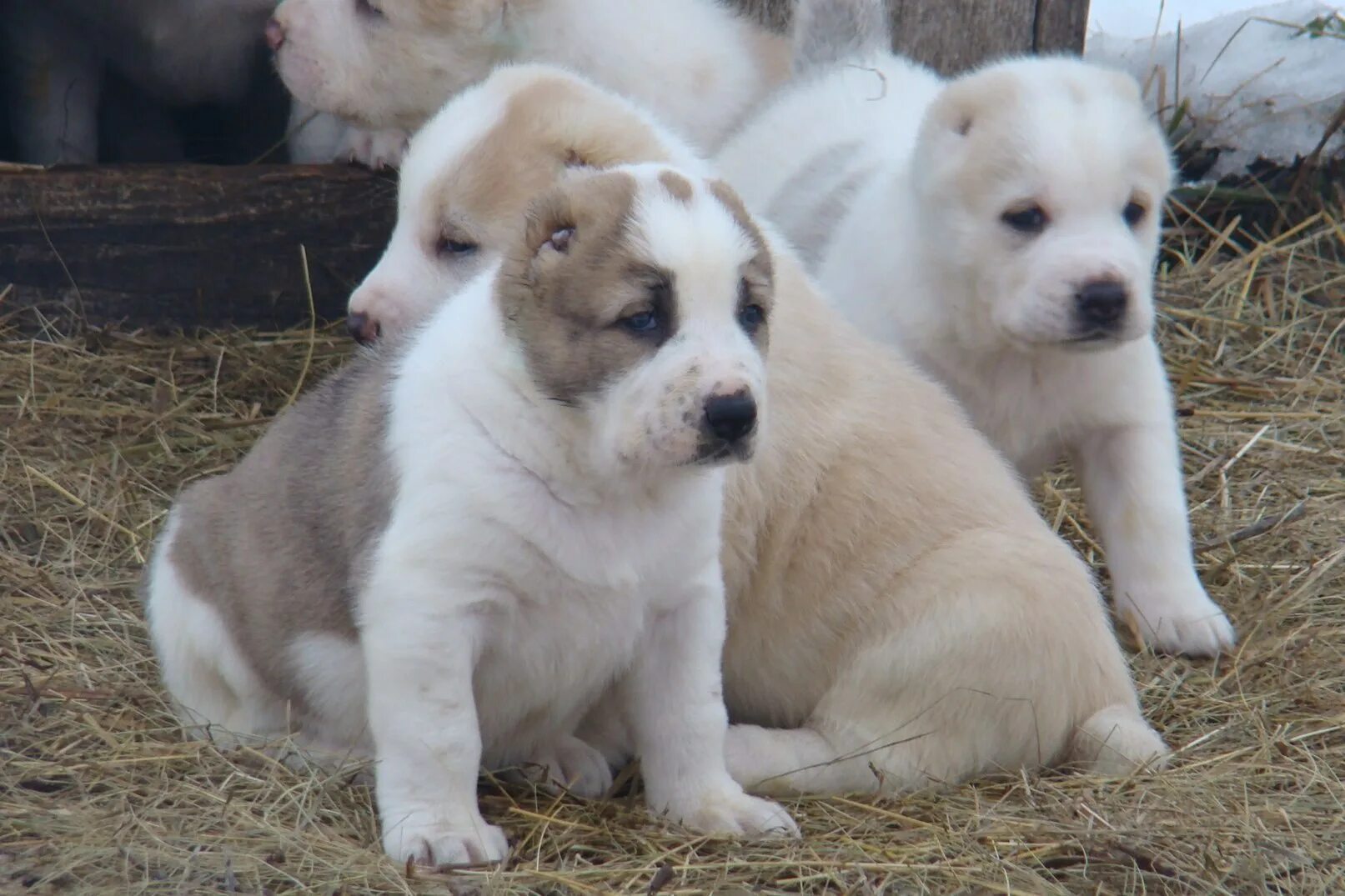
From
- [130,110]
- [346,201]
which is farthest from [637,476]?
[130,110]

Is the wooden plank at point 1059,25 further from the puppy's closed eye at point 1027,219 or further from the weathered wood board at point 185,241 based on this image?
the weathered wood board at point 185,241

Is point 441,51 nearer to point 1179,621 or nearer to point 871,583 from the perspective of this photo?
point 871,583

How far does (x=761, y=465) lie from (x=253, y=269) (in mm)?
2796

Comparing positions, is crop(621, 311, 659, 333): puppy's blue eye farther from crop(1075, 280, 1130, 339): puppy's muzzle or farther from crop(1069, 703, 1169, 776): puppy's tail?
crop(1075, 280, 1130, 339): puppy's muzzle

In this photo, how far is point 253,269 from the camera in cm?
619

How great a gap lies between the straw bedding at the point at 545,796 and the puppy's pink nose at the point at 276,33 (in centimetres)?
103

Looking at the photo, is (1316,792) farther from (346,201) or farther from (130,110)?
(130,110)

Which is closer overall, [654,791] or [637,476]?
[637,476]

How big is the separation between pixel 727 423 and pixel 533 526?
19.3 inches

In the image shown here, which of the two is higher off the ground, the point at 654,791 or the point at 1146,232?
the point at 1146,232

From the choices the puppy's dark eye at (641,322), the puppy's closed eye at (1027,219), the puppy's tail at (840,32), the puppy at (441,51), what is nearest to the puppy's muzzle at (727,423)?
the puppy's dark eye at (641,322)

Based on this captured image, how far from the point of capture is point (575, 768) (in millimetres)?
3953

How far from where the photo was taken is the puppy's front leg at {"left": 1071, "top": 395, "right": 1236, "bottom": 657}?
4691mm

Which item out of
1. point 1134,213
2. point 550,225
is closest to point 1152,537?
point 1134,213
